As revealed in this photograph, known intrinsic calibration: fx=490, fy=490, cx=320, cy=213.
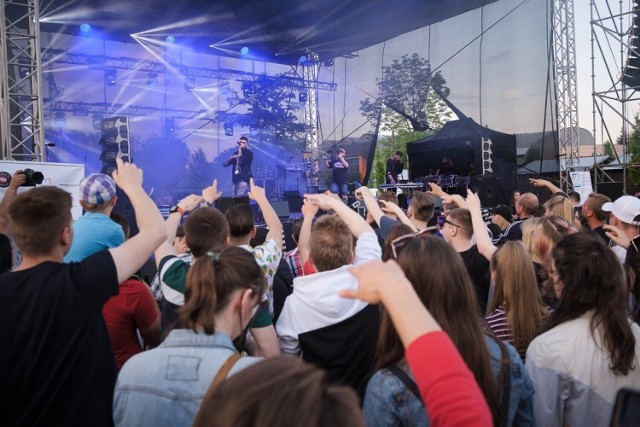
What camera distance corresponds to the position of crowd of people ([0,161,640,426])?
0.77 metres

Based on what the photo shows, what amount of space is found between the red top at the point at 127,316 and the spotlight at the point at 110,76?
12706 millimetres

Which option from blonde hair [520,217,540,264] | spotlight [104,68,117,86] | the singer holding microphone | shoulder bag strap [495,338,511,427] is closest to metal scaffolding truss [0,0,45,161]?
the singer holding microphone

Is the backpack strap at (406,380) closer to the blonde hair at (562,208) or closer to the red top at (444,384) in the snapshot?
the red top at (444,384)

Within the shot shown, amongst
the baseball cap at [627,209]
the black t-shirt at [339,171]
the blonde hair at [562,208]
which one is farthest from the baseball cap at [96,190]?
the black t-shirt at [339,171]

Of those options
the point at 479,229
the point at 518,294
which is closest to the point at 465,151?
the point at 479,229

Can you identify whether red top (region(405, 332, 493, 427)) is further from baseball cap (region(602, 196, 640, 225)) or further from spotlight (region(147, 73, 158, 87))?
spotlight (region(147, 73, 158, 87))

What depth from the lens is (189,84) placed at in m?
14.9

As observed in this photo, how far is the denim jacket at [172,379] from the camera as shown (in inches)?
47.2

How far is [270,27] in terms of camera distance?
40.6 feet

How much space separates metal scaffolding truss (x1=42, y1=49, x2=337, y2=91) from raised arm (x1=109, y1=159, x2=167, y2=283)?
12310mm

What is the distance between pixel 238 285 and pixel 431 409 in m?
0.75

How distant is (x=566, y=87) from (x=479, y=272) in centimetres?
936

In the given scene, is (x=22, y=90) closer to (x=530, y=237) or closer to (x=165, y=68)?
(x=530, y=237)

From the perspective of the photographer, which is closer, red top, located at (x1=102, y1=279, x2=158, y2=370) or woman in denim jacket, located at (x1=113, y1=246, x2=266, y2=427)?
woman in denim jacket, located at (x1=113, y1=246, x2=266, y2=427)
